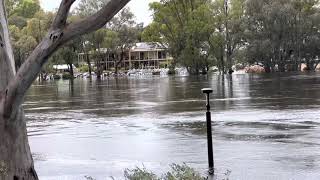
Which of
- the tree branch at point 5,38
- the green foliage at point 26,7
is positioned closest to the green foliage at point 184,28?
the green foliage at point 26,7

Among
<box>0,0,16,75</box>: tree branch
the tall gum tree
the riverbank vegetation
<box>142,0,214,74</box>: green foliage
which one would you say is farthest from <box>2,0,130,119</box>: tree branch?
<box>142,0,214,74</box>: green foliage

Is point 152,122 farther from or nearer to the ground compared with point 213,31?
nearer to the ground

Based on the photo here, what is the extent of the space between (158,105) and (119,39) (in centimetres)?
7896

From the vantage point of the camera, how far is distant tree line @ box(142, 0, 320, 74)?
73.8 m

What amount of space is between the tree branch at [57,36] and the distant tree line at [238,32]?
68.0m

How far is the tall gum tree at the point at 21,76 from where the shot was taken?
4.98m

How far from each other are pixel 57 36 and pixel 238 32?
7397 cm

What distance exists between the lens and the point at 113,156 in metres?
9.92

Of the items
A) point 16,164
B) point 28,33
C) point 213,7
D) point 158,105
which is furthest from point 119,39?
point 16,164

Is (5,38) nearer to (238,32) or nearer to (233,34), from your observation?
(238,32)

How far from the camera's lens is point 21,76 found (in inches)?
204

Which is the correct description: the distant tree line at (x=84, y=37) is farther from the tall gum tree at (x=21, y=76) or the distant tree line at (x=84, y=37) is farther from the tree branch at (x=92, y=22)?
the tree branch at (x=92, y=22)

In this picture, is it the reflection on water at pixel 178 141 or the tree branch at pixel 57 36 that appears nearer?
the tree branch at pixel 57 36

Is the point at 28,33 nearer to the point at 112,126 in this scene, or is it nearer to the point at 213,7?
the point at 213,7
